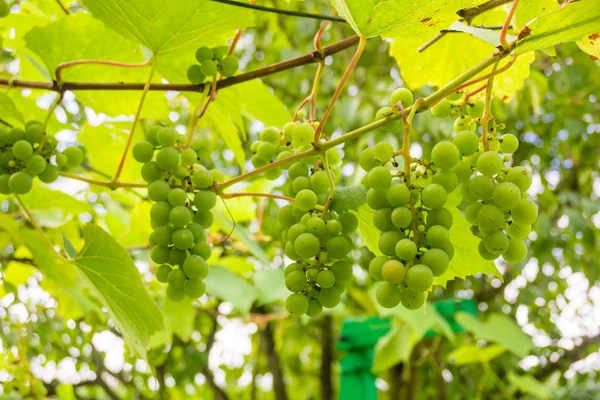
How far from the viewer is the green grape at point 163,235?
0.48m

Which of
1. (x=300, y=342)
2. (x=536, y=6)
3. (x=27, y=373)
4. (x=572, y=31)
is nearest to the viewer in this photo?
(x=572, y=31)

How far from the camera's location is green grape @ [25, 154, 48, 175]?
0.52 m

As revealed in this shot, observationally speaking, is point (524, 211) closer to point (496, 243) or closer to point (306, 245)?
point (496, 243)

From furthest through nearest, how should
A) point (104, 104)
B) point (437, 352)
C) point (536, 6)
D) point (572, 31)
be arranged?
point (437, 352) → point (104, 104) → point (536, 6) → point (572, 31)

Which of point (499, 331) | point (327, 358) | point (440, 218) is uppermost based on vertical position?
point (440, 218)

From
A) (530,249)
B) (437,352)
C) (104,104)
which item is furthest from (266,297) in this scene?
(530,249)

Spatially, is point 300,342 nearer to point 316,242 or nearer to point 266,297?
point 266,297

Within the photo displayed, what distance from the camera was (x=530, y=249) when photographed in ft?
7.38

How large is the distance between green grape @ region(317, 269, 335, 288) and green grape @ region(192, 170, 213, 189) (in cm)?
15

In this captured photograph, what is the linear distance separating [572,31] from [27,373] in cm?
116

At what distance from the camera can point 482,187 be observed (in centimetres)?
38

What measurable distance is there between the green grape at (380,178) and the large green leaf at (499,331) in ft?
4.25

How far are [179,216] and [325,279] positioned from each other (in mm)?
144

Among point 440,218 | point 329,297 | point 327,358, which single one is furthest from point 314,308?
point 327,358
